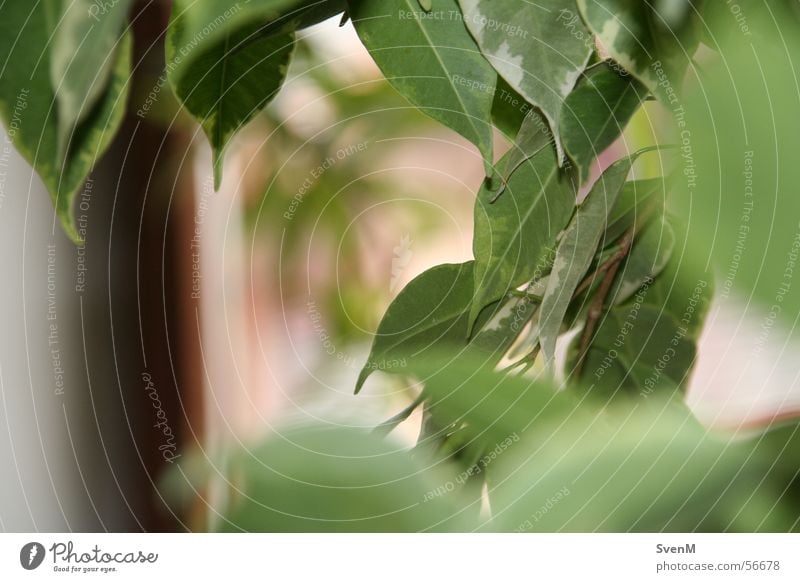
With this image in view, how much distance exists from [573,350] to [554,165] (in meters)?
0.07

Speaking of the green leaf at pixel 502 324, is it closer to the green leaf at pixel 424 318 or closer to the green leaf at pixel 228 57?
the green leaf at pixel 424 318

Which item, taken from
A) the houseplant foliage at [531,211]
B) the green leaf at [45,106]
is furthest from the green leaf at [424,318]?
the green leaf at [45,106]

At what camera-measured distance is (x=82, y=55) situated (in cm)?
25

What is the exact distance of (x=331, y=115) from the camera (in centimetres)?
26

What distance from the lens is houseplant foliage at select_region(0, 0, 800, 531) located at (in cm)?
24

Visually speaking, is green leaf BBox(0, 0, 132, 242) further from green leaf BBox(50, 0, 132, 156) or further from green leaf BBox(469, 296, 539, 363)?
green leaf BBox(469, 296, 539, 363)

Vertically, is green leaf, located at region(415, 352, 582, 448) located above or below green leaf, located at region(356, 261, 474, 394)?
below

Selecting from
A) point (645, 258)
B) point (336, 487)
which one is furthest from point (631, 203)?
point (336, 487)

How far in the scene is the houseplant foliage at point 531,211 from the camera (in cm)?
24

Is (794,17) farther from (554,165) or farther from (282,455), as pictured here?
(282,455)

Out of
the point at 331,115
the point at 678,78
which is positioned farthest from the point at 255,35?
the point at 678,78

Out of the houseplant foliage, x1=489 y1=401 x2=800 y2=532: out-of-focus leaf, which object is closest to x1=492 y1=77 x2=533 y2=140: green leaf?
the houseplant foliage

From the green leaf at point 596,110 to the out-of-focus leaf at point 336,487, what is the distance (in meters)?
0.12

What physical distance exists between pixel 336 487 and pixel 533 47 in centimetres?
16
